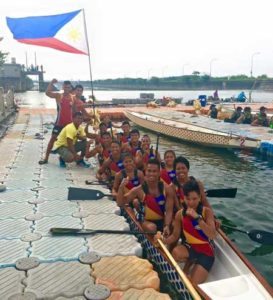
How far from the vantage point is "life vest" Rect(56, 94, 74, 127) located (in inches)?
430

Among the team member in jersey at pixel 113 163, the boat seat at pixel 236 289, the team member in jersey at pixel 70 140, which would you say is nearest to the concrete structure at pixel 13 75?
the team member in jersey at pixel 70 140

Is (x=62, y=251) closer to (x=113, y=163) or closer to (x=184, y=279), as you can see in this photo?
(x=184, y=279)

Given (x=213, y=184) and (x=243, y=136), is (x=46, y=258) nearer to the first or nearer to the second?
(x=213, y=184)

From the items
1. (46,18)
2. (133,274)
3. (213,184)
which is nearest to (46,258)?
(133,274)

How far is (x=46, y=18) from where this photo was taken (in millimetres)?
11336

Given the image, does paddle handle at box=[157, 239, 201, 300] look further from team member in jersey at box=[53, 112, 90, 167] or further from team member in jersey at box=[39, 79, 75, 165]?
team member in jersey at box=[39, 79, 75, 165]

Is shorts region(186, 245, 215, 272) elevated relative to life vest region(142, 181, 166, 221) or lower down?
lower down

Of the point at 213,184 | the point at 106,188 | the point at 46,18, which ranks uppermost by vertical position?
the point at 46,18

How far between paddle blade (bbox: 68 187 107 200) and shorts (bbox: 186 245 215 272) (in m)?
3.11

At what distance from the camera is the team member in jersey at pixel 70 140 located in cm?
1001

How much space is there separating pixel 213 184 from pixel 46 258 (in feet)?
25.4

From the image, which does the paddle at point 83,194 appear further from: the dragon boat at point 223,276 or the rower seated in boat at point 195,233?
the rower seated in boat at point 195,233

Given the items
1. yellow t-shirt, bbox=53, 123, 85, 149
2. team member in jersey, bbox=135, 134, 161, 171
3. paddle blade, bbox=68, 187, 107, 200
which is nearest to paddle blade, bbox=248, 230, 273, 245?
team member in jersey, bbox=135, 134, 161, 171

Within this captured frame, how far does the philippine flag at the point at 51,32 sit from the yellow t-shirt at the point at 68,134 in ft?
9.33
